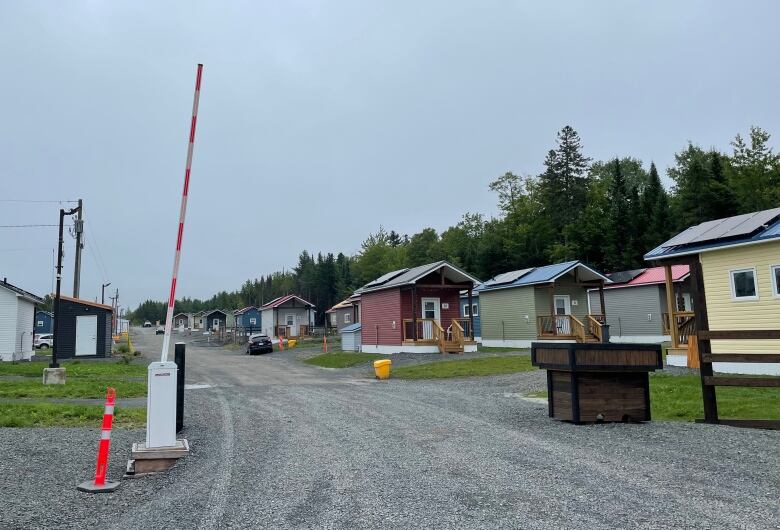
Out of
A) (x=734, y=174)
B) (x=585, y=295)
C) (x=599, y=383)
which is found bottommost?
(x=599, y=383)

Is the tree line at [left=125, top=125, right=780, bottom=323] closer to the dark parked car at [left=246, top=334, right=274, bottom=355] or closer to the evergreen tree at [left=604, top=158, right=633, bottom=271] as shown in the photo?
the evergreen tree at [left=604, top=158, right=633, bottom=271]

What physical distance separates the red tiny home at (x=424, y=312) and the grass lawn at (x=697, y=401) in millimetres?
15204

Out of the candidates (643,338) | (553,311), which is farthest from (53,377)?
(643,338)

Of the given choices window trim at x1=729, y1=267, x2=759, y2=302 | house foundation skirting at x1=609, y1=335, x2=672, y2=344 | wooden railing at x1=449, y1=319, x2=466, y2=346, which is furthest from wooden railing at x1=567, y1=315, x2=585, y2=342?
window trim at x1=729, y1=267, x2=759, y2=302

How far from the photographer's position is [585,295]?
33312 millimetres

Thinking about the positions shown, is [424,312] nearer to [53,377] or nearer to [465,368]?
[465,368]

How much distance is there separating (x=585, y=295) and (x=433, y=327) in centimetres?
932

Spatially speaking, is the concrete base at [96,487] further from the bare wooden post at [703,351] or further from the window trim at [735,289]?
the window trim at [735,289]

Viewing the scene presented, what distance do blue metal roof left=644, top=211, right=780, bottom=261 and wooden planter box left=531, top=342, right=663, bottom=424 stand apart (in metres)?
8.61

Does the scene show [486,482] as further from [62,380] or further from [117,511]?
[62,380]

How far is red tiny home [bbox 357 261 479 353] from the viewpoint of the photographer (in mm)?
29750

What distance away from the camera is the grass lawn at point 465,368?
20.4m

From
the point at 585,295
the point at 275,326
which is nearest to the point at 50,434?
the point at 585,295

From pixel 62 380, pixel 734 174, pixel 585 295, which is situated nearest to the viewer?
pixel 62 380
